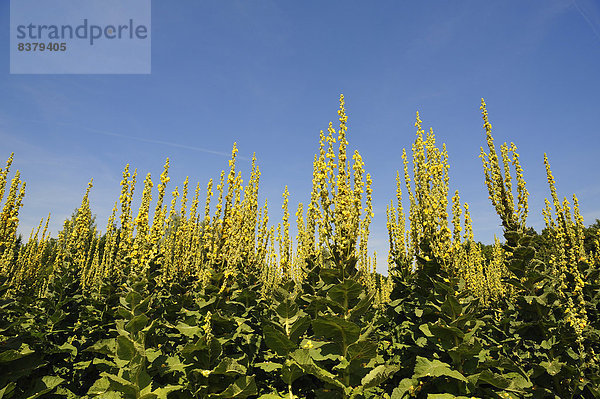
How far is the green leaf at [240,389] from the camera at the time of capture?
4.31 m

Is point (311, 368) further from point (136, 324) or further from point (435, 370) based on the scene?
point (136, 324)

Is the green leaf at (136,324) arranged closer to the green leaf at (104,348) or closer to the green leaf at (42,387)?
the green leaf at (104,348)

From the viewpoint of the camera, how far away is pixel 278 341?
4816mm

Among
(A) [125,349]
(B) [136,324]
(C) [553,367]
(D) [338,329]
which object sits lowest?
(C) [553,367]

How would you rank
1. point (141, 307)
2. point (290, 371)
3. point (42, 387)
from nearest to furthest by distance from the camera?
point (290, 371)
point (141, 307)
point (42, 387)

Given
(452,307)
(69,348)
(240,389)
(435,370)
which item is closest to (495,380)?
(435,370)

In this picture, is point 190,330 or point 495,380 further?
point 190,330

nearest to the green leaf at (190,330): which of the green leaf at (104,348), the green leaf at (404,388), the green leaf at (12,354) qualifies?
the green leaf at (104,348)

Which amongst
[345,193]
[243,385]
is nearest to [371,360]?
[243,385]

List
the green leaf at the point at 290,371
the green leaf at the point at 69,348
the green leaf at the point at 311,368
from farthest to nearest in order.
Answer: the green leaf at the point at 69,348, the green leaf at the point at 290,371, the green leaf at the point at 311,368

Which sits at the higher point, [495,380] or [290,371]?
[290,371]

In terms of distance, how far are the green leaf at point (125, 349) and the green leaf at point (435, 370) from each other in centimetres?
444

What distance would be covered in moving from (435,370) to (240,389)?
2.96m

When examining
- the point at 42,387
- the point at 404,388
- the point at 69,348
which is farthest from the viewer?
the point at 69,348
